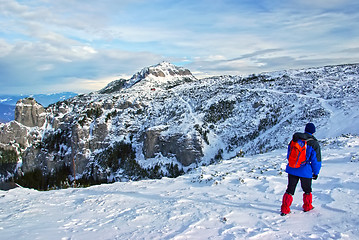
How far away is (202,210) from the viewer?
781 centimetres

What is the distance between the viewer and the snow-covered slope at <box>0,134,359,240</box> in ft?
Result: 19.5

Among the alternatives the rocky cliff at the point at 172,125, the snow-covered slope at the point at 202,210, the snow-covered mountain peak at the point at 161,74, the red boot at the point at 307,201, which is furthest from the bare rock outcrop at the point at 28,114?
the red boot at the point at 307,201

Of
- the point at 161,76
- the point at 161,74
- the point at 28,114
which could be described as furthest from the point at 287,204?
the point at 161,74

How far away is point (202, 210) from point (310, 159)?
4021 mm

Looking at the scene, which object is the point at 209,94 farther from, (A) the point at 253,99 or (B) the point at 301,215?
(B) the point at 301,215

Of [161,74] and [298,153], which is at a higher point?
[161,74]

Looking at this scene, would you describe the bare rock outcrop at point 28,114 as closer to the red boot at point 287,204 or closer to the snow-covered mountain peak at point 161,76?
the snow-covered mountain peak at point 161,76

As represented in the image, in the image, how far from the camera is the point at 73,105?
4788 inches

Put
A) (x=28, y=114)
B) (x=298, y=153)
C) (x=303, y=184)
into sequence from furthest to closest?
1. (x=28, y=114)
2. (x=303, y=184)
3. (x=298, y=153)

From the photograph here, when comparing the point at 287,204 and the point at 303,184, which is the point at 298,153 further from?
the point at 287,204

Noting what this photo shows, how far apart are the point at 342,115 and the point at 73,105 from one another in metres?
122

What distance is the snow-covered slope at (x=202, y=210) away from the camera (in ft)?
19.5

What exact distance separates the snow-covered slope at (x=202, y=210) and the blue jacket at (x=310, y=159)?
1218 mm

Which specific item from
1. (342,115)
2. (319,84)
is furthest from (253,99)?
(342,115)
